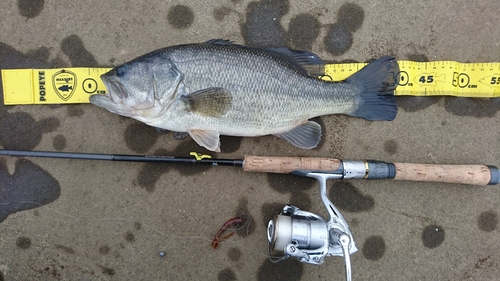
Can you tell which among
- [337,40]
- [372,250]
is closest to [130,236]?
[372,250]

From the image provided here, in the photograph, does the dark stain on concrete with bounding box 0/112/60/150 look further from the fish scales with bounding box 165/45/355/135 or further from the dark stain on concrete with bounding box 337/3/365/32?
the dark stain on concrete with bounding box 337/3/365/32

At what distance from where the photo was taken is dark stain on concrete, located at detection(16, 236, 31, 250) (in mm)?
2717

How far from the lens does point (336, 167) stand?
2477 millimetres

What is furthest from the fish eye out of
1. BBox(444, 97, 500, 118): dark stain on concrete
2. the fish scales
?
BBox(444, 97, 500, 118): dark stain on concrete

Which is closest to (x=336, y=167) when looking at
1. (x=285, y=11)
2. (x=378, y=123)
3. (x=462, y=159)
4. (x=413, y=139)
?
(x=378, y=123)

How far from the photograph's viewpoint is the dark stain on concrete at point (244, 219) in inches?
108

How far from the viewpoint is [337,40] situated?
Result: 289 centimetres

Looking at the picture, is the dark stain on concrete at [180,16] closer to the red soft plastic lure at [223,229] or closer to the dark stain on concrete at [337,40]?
the dark stain on concrete at [337,40]

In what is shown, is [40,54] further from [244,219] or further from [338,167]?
[338,167]

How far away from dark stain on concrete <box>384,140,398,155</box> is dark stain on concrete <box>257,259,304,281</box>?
1.25 m

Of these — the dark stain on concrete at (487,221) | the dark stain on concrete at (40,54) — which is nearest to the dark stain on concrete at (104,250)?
the dark stain on concrete at (40,54)

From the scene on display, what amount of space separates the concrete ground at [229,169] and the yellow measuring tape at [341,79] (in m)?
0.08

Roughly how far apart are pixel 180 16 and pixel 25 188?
1986 mm

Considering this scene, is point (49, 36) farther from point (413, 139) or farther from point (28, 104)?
point (413, 139)
